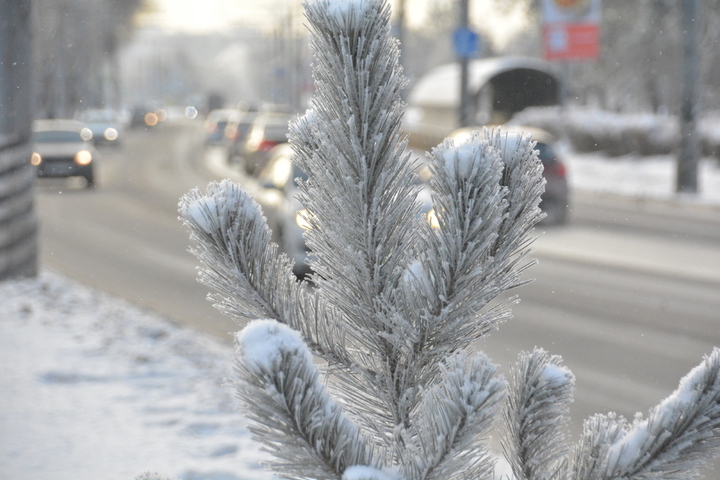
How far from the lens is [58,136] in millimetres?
20484

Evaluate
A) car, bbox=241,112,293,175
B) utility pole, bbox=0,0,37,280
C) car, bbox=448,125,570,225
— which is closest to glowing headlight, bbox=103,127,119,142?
car, bbox=241,112,293,175

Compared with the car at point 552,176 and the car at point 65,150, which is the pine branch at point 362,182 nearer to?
the car at point 552,176

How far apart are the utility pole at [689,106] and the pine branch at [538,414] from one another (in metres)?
14.0

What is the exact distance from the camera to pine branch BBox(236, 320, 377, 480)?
129 centimetres

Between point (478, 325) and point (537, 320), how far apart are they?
687cm

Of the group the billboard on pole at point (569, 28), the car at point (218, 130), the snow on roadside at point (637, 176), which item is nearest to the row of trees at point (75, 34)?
the billboard on pole at point (569, 28)

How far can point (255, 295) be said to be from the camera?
64.2 inches

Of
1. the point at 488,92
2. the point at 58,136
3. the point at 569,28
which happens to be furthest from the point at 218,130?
the point at 569,28

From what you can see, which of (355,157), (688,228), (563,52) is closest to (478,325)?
(355,157)

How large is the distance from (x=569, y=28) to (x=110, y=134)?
23312 millimetres

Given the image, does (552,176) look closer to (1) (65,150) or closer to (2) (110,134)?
(1) (65,150)

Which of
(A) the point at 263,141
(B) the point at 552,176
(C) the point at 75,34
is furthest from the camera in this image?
(A) the point at 263,141

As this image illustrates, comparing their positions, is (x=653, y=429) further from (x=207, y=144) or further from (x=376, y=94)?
(x=207, y=144)

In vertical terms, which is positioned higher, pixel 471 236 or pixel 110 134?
pixel 471 236
